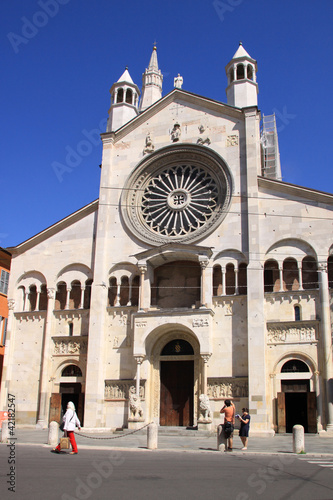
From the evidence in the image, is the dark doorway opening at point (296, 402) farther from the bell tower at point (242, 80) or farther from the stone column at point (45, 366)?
the bell tower at point (242, 80)

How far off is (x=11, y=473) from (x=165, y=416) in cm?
1652

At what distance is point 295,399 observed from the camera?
25234mm

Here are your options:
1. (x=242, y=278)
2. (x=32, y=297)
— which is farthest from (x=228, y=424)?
(x=32, y=297)

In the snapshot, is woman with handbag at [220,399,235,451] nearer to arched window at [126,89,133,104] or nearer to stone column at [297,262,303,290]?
stone column at [297,262,303,290]

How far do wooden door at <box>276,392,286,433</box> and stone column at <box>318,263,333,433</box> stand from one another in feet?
6.46

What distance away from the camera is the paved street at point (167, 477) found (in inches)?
357

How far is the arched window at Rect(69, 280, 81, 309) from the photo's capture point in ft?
98.8

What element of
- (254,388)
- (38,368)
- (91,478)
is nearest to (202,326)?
(254,388)

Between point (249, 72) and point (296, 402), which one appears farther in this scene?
point (249, 72)

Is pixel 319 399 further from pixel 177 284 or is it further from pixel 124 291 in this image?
pixel 124 291

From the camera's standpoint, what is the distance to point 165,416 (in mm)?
26547

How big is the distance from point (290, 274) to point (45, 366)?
1409cm

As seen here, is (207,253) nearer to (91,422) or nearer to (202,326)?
(202,326)

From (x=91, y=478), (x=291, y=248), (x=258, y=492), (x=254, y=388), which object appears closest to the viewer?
(x=258, y=492)
